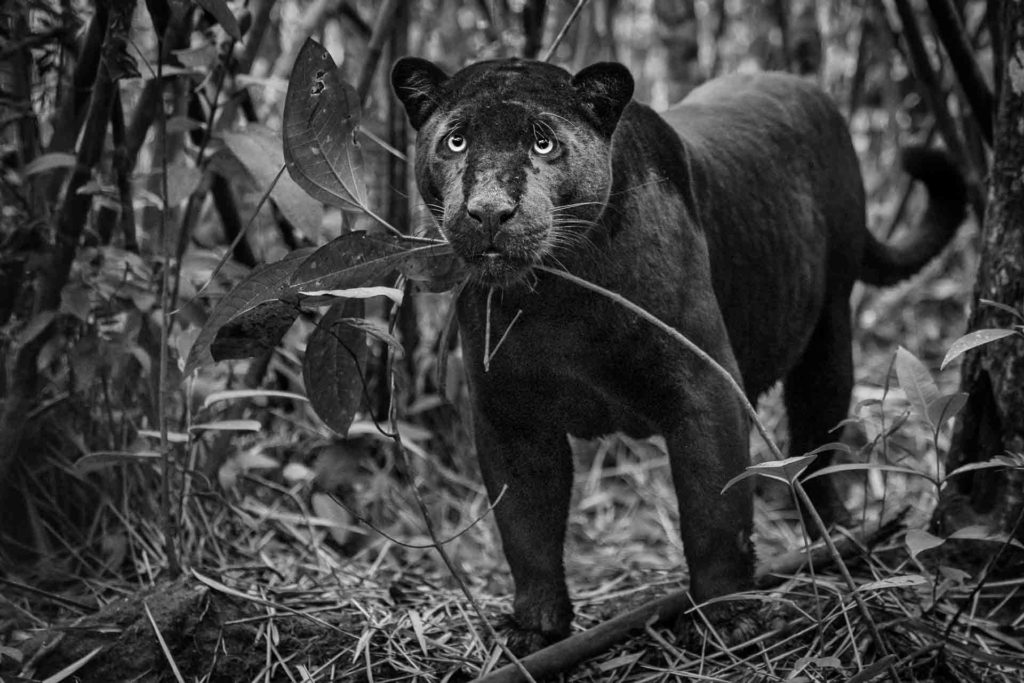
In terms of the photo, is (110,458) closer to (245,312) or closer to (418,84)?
(245,312)

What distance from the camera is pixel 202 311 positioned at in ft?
10.8

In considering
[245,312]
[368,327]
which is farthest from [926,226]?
[245,312]

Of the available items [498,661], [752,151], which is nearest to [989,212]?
[752,151]

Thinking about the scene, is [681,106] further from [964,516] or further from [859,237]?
[964,516]

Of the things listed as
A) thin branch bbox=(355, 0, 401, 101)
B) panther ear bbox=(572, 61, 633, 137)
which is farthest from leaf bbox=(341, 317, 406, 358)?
thin branch bbox=(355, 0, 401, 101)

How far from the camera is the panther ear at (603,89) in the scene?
2584 millimetres

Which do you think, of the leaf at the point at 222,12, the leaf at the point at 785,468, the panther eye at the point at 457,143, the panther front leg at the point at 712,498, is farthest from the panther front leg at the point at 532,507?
the leaf at the point at 222,12

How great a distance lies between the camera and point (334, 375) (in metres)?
2.70

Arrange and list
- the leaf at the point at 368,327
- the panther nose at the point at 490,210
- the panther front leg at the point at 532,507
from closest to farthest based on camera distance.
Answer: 1. the panther nose at the point at 490,210
2. the leaf at the point at 368,327
3. the panther front leg at the point at 532,507

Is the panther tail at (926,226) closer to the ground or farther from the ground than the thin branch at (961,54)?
closer to the ground

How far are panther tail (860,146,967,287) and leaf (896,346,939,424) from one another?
1.87m

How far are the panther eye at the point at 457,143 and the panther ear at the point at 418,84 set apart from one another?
8.5 inches

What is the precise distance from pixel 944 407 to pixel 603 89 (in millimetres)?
1059

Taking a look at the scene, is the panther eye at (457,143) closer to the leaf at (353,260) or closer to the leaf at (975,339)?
the leaf at (353,260)
